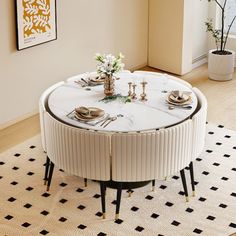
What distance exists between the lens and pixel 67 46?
8.23 meters

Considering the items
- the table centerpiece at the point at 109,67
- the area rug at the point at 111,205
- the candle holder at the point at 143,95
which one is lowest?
the area rug at the point at 111,205

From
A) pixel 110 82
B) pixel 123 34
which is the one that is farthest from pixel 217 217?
pixel 123 34

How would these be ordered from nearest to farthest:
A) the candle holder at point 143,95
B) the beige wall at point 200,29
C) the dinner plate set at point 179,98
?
1. the dinner plate set at point 179,98
2. the candle holder at point 143,95
3. the beige wall at point 200,29

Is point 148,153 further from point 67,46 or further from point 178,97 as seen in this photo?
point 67,46

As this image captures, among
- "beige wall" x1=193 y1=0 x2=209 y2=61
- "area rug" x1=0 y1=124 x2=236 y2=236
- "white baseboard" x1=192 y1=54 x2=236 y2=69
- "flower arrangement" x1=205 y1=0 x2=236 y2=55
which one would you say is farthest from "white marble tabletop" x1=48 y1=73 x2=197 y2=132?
"white baseboard" x1=192 y1=54 x2=236 y2=69

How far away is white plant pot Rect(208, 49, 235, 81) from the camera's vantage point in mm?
9219

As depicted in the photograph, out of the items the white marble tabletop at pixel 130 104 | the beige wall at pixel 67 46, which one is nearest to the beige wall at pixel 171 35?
the beige wall at pixel 67 46

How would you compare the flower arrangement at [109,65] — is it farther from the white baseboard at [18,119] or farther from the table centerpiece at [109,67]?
the white baseboard at [18,119]

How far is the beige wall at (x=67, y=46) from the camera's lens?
7473 mm

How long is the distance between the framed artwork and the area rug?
4.87 ft

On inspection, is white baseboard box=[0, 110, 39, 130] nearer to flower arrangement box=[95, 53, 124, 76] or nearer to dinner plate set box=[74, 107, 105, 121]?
flower arrangement box=[95, 53, 124, 76]

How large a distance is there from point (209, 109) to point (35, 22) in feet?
8.38

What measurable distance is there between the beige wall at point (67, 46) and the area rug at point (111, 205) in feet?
3.41

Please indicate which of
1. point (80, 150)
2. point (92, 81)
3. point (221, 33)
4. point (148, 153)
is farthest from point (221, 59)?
point (80, 150)
